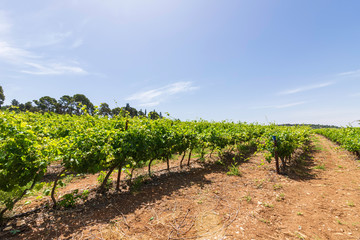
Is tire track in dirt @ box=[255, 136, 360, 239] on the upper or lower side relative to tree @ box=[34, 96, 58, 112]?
lower

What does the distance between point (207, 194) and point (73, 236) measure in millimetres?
3595

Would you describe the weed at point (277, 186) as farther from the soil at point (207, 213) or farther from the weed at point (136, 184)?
the weed at point (136, 184)

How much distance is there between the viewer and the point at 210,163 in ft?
28.8

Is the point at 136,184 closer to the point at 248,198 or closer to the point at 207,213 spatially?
the point at 207,213

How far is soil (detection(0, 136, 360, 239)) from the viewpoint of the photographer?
10.4 ft

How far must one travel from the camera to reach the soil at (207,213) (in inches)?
124

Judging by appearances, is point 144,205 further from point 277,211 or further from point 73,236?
point 277,211

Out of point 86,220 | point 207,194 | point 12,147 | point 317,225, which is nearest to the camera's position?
point 12,147

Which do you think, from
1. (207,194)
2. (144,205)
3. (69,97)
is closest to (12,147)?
(144,205)

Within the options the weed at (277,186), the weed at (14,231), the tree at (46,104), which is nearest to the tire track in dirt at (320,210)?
the weed at (277,186)

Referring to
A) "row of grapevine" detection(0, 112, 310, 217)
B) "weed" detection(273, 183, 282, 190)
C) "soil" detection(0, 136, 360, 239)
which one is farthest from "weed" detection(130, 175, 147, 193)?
"weed" detection(273, 183, 282, 190)

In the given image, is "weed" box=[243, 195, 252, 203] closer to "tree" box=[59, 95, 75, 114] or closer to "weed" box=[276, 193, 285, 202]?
"weed" box=[276, 193, 285, 202]

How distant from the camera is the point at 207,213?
388cm

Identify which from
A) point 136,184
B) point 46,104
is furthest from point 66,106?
point 136,184
